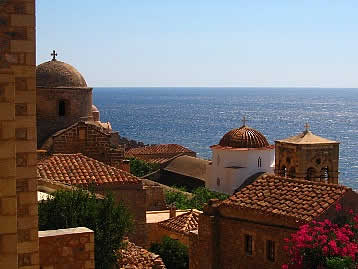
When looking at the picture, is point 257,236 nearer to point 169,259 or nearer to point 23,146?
point 169,259

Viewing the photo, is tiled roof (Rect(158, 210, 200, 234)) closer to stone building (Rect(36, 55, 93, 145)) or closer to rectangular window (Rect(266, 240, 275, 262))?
stone building (Rect(36, 55, 93, 145))

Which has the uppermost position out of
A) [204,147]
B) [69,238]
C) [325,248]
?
[69,238]

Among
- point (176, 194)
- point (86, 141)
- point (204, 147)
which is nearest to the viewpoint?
point (86, 141)

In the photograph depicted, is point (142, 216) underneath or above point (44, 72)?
underneath

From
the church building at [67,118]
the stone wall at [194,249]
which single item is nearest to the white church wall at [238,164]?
the church building at [67,118]

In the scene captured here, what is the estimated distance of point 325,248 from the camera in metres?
11.5

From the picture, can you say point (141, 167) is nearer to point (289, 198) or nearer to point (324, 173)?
point (324, 173)

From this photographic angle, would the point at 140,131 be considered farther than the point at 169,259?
Yes

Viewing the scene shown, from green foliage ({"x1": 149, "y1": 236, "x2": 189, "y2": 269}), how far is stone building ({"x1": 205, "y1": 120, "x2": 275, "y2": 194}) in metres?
18.2

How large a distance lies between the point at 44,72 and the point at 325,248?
565 inches

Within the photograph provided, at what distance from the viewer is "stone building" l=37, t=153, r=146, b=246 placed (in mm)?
16297

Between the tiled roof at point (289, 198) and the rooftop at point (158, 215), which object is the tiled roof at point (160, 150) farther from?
the tiled roof at point (289, 198)

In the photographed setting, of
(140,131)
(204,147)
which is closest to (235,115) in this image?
(140,131)

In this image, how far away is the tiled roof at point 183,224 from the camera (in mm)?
20000
